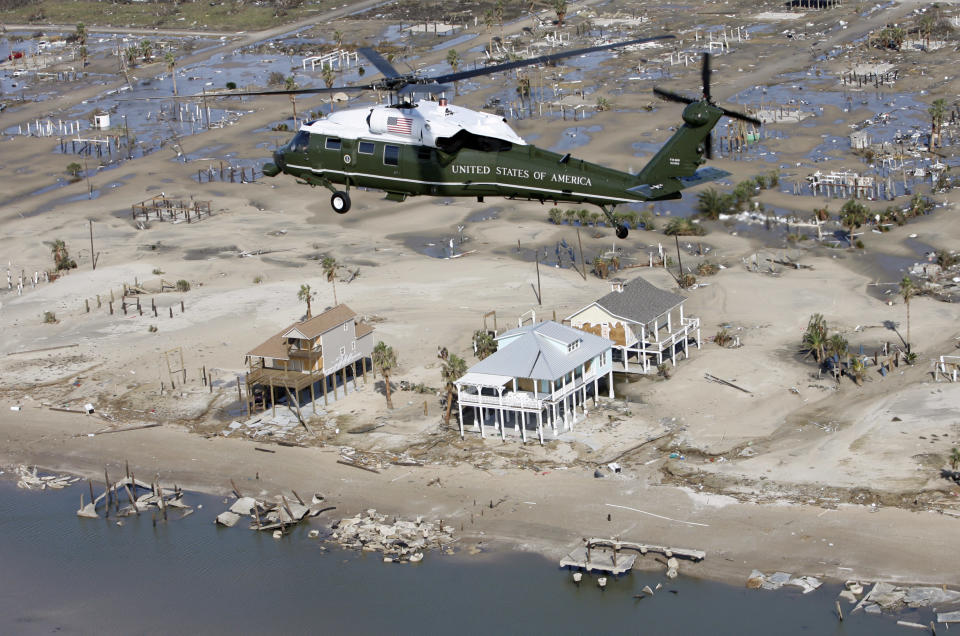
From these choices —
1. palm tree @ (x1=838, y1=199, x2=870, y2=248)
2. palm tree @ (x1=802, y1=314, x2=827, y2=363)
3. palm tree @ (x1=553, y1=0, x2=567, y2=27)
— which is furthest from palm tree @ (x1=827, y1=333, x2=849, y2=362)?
palm tree @ (x1=553, y1=0, x2=567, y2=27)

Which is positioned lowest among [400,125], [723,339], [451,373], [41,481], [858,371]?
[41,481]

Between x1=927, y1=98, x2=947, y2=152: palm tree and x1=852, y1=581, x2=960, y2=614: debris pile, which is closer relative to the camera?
x1=852, y1=581, x2=960, y2=614: debris pile

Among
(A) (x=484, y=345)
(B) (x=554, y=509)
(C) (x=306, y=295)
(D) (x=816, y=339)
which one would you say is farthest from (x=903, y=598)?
(C) (x=306, y=295)

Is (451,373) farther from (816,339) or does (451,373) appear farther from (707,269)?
(707,269)

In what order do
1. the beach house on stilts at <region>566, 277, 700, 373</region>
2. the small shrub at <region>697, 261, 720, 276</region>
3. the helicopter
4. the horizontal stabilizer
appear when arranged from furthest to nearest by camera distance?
the small shrub at <region>697, 261, 720, 276</region>
the beach house on stilts at <region>566, 277, 700, 373</region>
the helicopter
the horizontal stabilizer

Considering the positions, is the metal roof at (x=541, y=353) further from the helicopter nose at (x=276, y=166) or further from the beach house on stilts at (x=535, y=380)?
the helicopter nose at (x=276, y=166)

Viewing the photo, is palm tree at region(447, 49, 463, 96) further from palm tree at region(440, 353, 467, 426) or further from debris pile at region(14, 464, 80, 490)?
debris pile at region(14, 464, 80, 490)

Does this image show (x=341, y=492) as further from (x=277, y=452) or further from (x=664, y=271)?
(x=664, y=271)
